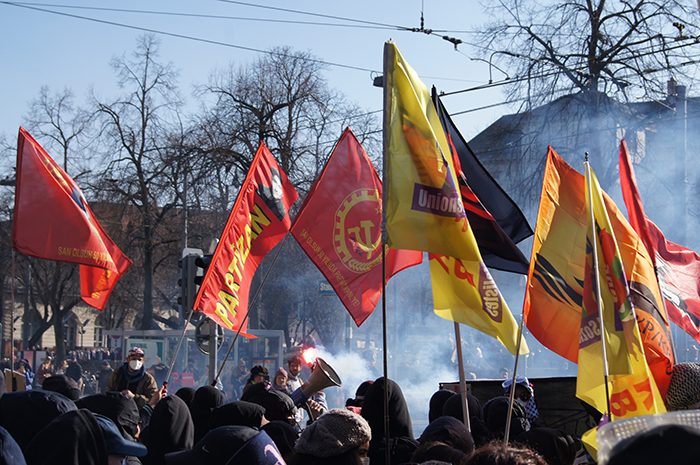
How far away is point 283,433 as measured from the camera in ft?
13.0

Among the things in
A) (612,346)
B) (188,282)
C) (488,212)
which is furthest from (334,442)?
(188,282)

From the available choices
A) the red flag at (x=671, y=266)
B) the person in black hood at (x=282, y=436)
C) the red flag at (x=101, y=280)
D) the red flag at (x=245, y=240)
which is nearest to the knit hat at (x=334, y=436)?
the person in black hood at (x=282, y=436)

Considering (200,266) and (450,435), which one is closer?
(450,435)

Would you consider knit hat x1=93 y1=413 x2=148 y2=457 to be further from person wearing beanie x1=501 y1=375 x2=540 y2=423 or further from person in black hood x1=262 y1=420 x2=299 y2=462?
person wearing beanie x1=501 y1=375 x2=540 y2=423

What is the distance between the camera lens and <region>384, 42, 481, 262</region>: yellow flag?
14.0 ft

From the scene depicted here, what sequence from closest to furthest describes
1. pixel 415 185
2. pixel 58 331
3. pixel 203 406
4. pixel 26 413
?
pixel 26 413
pixel 415 185
pixel 203 406
pixel 58 331

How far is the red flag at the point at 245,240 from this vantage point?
6.71m

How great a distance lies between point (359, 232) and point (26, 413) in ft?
11.7

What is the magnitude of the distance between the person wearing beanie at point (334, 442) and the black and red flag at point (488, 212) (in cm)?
291

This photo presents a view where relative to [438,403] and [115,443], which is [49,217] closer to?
[438,403]

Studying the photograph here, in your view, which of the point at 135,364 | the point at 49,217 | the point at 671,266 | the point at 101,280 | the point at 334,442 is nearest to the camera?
the point at 334,442

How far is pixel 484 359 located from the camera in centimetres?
2445

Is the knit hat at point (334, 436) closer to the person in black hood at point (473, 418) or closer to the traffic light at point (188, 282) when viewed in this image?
the person in black hood at point (473, 418)

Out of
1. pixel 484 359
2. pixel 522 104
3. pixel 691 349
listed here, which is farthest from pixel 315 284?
pixel 691 349
